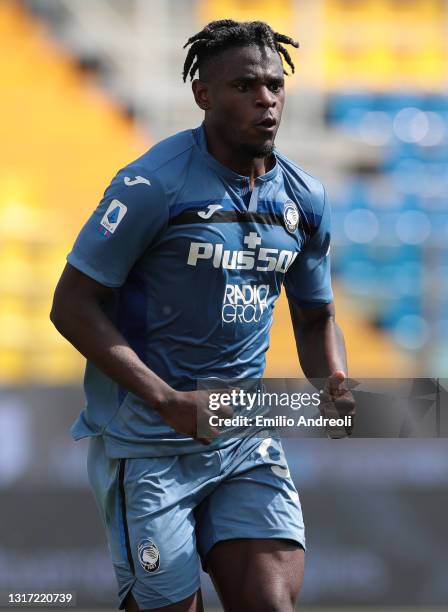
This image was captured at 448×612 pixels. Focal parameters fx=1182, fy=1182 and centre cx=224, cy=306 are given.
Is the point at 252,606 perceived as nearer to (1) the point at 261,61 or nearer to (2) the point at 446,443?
(1) the point at 261,61

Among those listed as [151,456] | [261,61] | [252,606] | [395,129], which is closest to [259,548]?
[252,606]

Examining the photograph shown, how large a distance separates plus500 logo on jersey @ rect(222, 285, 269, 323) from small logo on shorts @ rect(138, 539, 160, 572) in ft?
2.08

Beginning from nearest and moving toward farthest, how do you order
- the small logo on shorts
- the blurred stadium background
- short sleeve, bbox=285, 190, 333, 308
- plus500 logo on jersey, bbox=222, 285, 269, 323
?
the small logo on shorts, plus500 logo on jersey, bbox=222, 285, 269, 323, short sleeve, bbox=285, 190, 333, 308, the blurred stadium background

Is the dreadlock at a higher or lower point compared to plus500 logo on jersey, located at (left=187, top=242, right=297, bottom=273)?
higher

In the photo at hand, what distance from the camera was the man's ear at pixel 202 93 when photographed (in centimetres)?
323

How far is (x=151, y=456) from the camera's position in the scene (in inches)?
126

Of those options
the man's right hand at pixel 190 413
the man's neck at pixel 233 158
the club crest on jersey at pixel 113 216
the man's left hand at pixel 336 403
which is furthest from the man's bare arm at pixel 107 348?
the man's neck at pixel 233 158

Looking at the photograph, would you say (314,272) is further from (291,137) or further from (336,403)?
(291,137)

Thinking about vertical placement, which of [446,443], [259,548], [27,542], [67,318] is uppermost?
[67,318]

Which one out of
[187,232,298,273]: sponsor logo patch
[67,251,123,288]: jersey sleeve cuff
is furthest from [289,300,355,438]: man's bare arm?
[67,251,123,288]: jersey sleeve cuff

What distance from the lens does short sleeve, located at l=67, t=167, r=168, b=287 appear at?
305 centimetres

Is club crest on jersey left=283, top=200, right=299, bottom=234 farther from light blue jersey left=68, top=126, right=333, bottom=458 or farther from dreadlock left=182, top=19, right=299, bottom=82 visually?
dreadlock left=182, top=19, right=299, bottom=82

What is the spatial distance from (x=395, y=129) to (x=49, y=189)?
2514 millimetres

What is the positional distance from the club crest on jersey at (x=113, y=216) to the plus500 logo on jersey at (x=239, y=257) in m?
0.22
